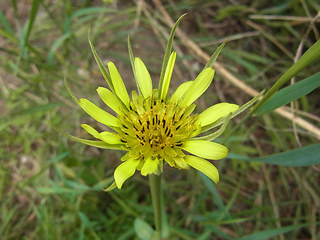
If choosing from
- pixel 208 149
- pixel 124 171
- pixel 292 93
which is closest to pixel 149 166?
pixel 124 171

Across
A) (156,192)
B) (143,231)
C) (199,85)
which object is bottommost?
(143,231)

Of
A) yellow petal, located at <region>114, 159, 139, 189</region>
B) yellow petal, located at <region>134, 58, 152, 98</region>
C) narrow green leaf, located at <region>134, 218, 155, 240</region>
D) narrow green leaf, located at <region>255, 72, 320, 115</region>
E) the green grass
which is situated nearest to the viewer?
yellow petal, located at <region>114, 159, 139, 189</region>

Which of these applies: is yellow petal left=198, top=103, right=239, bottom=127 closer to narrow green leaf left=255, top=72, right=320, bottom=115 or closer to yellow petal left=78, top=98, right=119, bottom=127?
narrow green leaf left=255, top=72, right=320, bottom=115

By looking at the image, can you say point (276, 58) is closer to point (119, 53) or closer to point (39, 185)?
point (119, 53)

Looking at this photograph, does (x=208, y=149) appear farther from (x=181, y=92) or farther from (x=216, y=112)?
(x=181, y=92)

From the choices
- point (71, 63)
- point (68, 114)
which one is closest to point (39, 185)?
point (68, 114)

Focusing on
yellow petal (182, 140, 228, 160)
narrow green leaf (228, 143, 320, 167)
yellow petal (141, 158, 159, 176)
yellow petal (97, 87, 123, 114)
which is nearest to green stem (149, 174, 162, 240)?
yellow petal (141, 158, 159, 176)

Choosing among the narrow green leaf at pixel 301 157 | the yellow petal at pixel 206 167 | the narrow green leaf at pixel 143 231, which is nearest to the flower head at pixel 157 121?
the yellow petal at pixel 206 167
